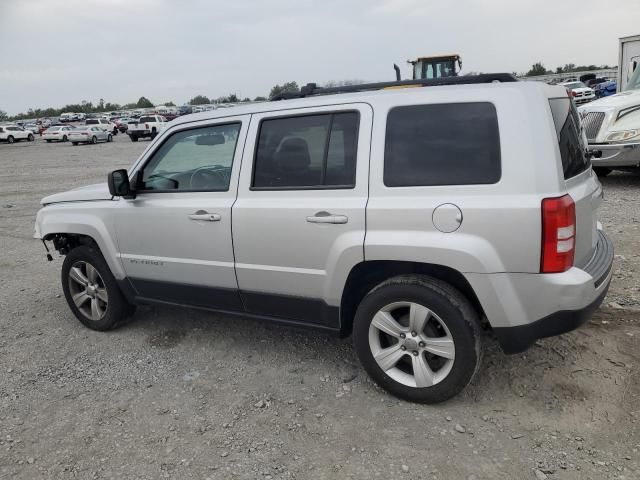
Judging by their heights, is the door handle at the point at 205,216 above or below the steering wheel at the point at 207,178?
below

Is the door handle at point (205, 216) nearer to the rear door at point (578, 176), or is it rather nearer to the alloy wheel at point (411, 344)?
the alloy wheel at point (411, 344)

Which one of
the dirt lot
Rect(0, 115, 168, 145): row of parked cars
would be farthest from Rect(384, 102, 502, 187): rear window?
Rect(0, 115, 168, 145): row of parked cars

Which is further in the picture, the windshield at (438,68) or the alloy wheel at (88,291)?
the windshield at (438,68)

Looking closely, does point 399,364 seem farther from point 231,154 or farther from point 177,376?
point 231,154

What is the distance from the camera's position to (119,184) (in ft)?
13.0

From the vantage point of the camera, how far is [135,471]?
2.78m

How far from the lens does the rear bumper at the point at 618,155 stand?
8.79m

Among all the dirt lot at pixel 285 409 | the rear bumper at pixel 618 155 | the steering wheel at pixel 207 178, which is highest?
the steering wheel at pixel 207 178

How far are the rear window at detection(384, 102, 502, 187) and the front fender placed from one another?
2.41m

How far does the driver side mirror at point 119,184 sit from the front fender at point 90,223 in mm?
286

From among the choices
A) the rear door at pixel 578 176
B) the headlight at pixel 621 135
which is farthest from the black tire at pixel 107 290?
the headlight at pixel 621 135

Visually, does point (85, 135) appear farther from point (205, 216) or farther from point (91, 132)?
point (205, 216)

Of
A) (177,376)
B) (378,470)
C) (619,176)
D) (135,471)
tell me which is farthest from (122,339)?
(619,176)

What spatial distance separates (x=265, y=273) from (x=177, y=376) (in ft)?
3.33
